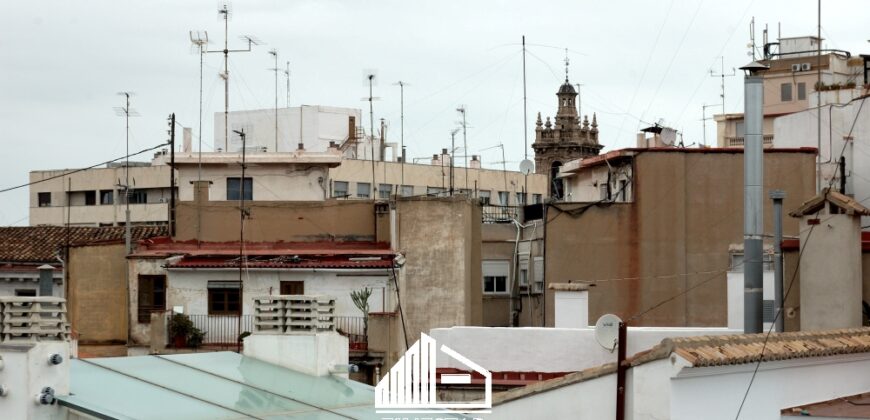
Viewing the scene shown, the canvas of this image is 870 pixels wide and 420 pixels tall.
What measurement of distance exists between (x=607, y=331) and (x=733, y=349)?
777 centimetres

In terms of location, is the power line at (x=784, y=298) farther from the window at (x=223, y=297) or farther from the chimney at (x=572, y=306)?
the window at (x=223, y=297)

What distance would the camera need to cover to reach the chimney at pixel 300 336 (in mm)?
18859

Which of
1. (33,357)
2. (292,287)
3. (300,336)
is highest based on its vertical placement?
(33,357)

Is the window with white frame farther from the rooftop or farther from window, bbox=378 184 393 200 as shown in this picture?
window, bbox=378 184 393 200

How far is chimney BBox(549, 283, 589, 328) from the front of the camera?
27906mm

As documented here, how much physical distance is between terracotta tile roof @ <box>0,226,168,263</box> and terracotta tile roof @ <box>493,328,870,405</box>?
2769 centimetres

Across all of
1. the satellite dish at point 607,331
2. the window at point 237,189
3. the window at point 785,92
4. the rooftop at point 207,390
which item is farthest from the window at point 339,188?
the rooftop at point 207,390

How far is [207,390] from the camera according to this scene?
17.1 metres

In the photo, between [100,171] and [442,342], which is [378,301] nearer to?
[442,342]

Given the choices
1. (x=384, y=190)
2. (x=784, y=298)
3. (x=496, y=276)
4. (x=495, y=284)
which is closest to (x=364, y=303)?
(x=495, y=284)

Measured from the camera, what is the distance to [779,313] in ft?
80.3

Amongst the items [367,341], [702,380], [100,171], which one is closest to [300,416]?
[702,380]

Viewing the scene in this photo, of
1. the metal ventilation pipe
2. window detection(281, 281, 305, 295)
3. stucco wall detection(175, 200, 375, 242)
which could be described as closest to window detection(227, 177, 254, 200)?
stucco wall detection(175, 200, 375, 242)

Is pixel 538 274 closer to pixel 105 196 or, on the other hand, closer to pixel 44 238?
pixel 44 238
